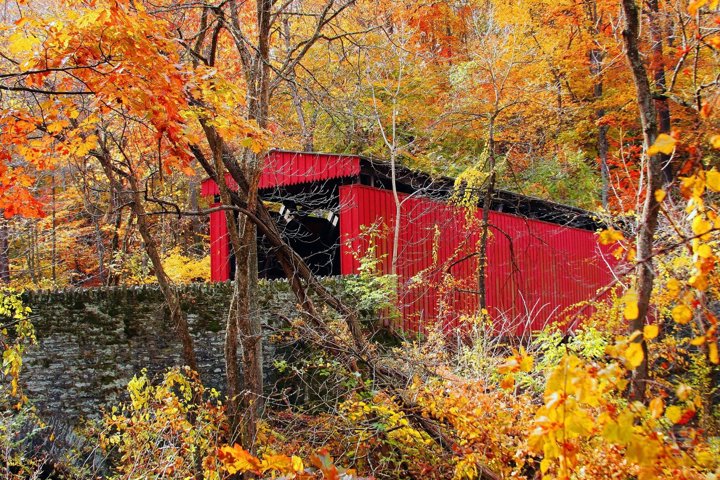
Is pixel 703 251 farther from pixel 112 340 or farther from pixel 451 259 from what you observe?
pixel 112 340

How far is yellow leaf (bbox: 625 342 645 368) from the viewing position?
178 centimetres

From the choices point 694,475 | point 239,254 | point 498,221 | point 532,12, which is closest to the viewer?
point 694,475

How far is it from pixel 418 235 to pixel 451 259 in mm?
937

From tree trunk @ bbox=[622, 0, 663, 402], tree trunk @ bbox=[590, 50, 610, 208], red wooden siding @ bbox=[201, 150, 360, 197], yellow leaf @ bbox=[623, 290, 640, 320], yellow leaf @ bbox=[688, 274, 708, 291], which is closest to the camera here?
yellow leaf @ bbox=[623, 290, 640, 320]

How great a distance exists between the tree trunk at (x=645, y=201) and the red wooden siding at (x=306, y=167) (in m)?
7.50

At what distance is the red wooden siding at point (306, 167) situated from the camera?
1036 cm

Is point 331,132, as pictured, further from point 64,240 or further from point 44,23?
point 44,23

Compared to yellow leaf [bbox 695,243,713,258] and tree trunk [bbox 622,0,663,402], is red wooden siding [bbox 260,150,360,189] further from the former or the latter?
yellow leaf [bbox 695,243,713,258]

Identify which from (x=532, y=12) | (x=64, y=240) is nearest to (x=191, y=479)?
(x=64, y=240)

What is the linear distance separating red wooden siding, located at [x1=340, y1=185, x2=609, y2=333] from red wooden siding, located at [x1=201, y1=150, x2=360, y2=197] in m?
0.38

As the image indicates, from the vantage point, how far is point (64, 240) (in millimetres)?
16094

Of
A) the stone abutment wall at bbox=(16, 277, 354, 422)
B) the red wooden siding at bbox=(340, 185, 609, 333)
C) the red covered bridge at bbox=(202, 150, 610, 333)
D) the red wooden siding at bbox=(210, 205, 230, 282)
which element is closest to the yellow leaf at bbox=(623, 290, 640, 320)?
the red wooden siding at bbox=(340, 185, 609, 333)

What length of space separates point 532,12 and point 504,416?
1539cm

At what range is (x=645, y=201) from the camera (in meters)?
2.69
